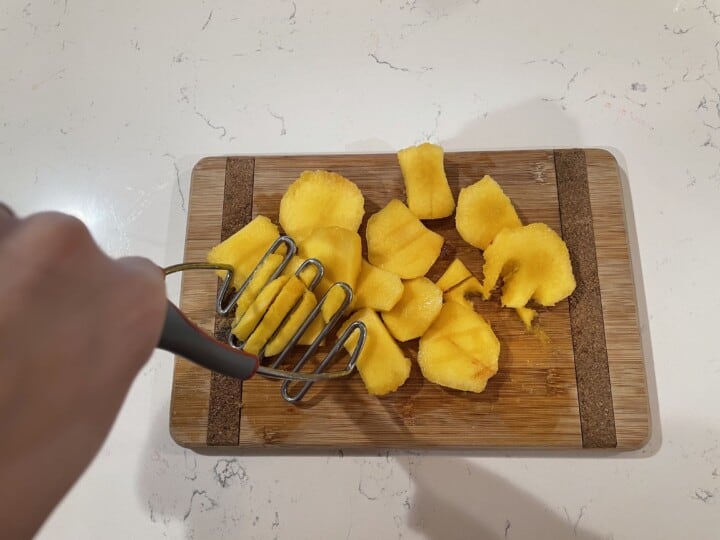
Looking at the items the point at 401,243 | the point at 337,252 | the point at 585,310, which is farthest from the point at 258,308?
the point at 585,310

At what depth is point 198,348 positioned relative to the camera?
648 millimetres

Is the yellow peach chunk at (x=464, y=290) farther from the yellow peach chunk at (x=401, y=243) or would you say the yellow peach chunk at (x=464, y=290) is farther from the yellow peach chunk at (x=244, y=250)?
the yellow peach chunk at (x=244, y=250)

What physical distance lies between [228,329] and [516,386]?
48 cm

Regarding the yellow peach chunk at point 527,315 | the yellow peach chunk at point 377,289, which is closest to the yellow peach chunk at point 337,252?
the yellow peach chunk at point 377,289

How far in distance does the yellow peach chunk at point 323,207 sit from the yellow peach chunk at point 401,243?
38 mm

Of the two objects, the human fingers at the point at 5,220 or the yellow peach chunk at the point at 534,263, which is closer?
the human fingers at the point at 5,220

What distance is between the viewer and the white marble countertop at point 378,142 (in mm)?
971

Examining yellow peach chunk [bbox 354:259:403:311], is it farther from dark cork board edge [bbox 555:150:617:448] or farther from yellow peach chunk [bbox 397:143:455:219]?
dark cork board edge [bbox 555:150:617:448]

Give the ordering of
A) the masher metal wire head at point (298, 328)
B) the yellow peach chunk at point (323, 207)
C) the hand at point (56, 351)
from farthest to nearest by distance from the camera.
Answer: the yellow peach chunk at point (323, 207) < the masher metal wire head at point (298, 328) < the hand at point (56, 351)

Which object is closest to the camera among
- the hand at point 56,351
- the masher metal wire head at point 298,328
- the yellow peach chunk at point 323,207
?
the hand at point 56,351

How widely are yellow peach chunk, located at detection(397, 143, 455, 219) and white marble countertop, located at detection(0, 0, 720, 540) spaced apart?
0.17 meters

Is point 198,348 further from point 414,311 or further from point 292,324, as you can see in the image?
point 414,311

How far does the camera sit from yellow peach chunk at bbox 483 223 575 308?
982 mm


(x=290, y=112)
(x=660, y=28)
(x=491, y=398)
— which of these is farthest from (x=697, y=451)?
(x=290, y=112)
